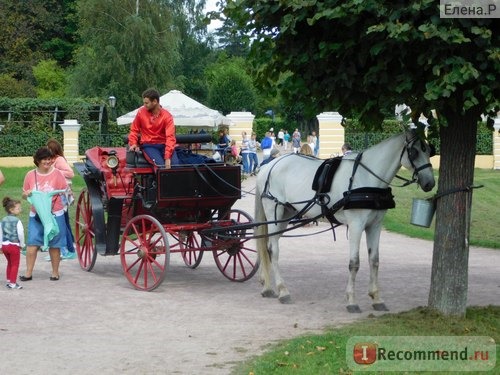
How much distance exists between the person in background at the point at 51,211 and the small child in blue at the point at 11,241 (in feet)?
1.70

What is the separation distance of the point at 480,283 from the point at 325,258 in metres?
3.24

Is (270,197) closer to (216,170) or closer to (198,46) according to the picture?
(216,170)

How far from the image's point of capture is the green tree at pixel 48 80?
63.7 m

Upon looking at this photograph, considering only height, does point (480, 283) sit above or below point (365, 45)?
below

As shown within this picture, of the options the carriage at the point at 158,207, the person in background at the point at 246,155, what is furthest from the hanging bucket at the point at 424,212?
the person in background at the point at 246,155

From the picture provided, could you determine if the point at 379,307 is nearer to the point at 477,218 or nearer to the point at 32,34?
the point at 477,218

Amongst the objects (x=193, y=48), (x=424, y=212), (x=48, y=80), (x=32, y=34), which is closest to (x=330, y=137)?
(x=424, y=212)

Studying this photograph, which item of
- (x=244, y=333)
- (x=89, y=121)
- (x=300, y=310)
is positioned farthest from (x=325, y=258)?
(x=89, y=121)

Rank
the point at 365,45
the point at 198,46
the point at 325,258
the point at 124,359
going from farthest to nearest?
the point at 198,46 → the point at 325,258 → the point at 365,45 → the point at 124,359

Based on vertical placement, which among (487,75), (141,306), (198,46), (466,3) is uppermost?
(198,46)

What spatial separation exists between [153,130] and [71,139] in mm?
28164

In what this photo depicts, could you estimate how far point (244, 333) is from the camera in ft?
32.1

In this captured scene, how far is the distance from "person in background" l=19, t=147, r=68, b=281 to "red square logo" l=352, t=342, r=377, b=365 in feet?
18.9

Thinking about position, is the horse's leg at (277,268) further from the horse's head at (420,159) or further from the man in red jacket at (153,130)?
the horse's head at (420,159)
